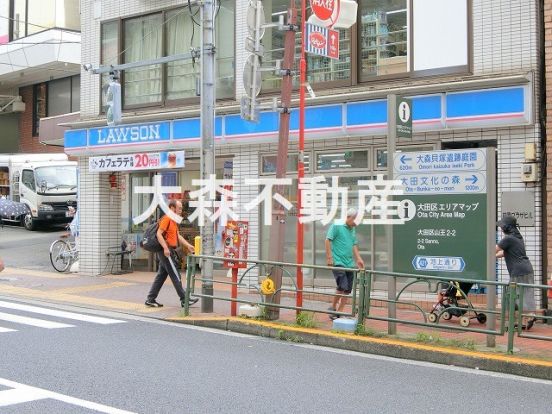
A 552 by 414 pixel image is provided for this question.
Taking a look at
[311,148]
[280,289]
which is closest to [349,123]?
[311,148]

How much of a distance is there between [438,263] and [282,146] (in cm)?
291

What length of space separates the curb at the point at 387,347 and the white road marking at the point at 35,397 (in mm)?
3932

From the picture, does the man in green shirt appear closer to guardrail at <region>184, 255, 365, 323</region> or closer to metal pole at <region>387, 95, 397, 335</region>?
guardrail at <region>184, 255, 365, 323</region>

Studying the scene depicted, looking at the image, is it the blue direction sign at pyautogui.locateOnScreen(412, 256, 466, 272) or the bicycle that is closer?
the blue direction sign at pyautogui.locateOnScreen(412, 256, 466, 272)

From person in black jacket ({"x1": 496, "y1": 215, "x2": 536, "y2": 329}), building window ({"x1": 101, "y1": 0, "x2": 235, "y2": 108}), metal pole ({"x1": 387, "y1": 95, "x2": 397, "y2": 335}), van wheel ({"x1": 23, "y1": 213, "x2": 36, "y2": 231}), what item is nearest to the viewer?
metal pole ({"x1": 387, "y1": 95, "x2": 397, "y2": 335})

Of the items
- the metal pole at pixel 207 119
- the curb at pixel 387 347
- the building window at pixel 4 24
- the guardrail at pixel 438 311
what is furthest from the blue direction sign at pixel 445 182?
the building window at pixel 4 24

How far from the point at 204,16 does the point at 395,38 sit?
360 cm

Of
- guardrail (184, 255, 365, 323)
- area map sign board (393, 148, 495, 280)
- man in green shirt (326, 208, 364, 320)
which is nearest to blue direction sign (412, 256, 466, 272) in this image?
area map sign board (393, 148, 495, 280)

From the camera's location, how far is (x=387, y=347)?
28.0ft

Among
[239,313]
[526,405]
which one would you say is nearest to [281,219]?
[239,313]

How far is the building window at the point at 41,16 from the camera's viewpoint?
29.8 meters

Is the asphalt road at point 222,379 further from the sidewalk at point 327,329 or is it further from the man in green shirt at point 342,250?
the man in green shirt at point 342,250

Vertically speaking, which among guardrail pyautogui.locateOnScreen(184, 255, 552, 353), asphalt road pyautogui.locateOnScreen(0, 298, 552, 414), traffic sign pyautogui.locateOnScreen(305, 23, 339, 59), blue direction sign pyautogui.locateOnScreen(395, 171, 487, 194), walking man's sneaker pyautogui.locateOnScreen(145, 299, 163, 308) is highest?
traffic sign pyautogui.locateOnScreen(305, 23, 339, 59)

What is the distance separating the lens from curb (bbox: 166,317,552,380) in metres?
7.54
